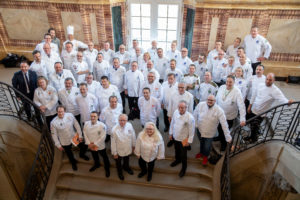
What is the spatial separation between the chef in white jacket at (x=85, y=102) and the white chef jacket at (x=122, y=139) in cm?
100

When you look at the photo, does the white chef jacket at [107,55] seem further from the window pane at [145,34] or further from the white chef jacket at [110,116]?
the white chef jacket at [110,116]

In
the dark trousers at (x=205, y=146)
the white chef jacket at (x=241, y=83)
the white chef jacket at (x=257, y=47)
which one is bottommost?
the dark trousers at (x=205, y=146)

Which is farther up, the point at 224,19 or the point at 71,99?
the point at 224,19

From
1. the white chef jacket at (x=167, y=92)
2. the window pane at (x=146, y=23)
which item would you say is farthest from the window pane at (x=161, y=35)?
the white chef jacket at (x=167, y=92)

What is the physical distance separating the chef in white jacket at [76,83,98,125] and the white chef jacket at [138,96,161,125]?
109 cm

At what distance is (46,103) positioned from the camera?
5809 millimetres

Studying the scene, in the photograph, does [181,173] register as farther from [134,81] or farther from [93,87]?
[93,87]

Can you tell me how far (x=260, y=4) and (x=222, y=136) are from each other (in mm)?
4726

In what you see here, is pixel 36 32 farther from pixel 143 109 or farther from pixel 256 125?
pixel 256 125

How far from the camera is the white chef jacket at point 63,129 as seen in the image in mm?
5320

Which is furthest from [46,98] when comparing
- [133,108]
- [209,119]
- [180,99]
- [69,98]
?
[209,119]

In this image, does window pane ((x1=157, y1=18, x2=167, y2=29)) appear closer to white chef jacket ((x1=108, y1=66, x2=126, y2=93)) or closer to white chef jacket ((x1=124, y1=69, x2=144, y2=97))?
white chef jacket ((x1=108, y1=66, x2=126, y2=93))

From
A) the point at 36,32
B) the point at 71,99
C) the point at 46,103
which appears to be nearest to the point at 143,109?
the point at 71,99

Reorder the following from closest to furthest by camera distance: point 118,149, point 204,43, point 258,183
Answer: point 118,149 < point 258,183 < point 204,43
